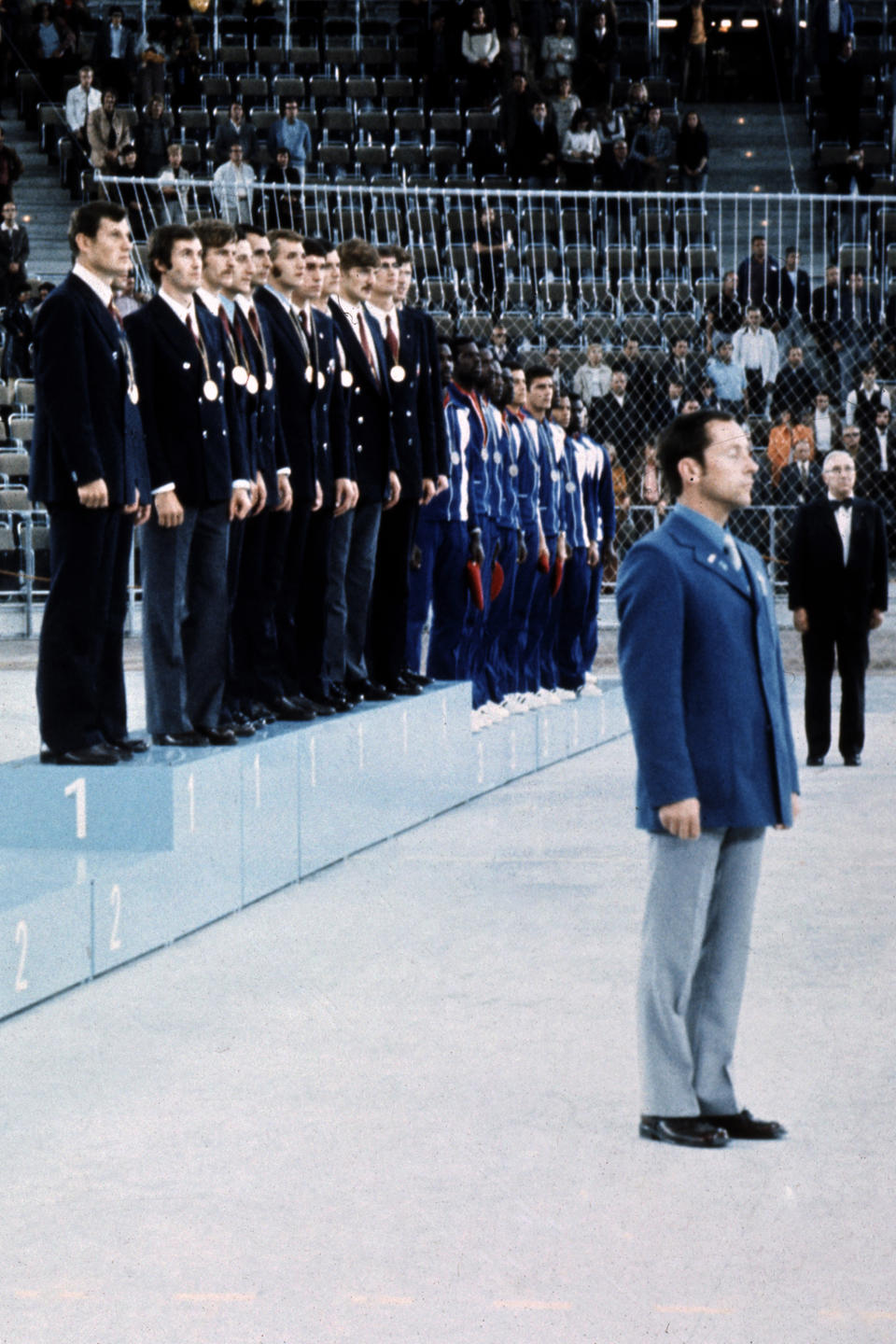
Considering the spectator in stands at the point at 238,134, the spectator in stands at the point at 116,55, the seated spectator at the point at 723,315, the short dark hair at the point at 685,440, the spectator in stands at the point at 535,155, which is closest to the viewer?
the short dark hair at the point at 685,440

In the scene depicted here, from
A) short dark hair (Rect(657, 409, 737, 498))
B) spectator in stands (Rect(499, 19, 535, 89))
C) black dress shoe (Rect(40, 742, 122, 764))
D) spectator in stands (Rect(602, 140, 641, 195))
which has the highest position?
spectator in stands (Rect(499, 19, 535, 89))

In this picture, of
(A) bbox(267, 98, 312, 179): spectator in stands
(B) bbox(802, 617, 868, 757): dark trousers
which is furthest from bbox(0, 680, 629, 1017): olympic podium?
(A) bbox(267, 98, 312, 179): spectator in stands

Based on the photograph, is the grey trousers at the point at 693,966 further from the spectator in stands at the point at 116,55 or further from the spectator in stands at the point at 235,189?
the spectator in stands at the point at 116,55

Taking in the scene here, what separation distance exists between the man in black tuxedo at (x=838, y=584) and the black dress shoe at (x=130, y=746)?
4.68m

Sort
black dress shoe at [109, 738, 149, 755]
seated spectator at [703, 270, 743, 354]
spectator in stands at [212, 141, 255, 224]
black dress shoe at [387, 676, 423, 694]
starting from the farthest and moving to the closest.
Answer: seated spectator at [703, 270, 743, 354]
spectator in stands at [212, 141, 255, 224]
black dress shoe at [387, 676, 423, 694]
black dress shoe at [109, 738, 149, 755]

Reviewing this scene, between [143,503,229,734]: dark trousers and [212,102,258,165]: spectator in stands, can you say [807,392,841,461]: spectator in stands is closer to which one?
[212,102,258,165]: spectator in stands

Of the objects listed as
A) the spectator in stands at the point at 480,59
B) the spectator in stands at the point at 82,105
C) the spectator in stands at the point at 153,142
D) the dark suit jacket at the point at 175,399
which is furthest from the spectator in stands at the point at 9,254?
the dark suit jacket at the point at 175,399

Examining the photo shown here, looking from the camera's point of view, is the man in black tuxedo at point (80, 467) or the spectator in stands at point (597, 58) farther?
the spectator in stands at point (597, 58)

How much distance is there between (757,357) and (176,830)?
10.1m

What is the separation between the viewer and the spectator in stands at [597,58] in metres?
19.4

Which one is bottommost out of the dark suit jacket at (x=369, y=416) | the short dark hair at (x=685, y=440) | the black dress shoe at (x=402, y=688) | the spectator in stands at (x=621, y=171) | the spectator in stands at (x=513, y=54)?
the black dress shoe at (x=402, y=688)

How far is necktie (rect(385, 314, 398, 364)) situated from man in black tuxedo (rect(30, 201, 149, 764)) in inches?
91.3

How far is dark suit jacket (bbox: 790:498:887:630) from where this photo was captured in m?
10.2

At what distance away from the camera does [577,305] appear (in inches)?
626
